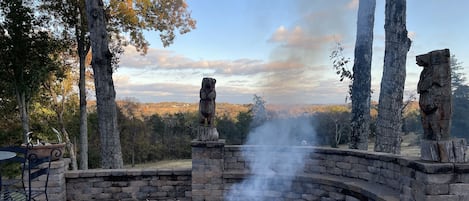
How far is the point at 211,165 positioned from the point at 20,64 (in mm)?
8644

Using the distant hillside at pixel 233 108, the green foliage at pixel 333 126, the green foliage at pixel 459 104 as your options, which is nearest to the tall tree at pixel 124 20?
the distant hillside at pixel 233 108

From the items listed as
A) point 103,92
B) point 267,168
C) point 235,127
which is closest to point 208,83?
point 267,168

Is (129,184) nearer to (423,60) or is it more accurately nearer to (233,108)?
(423,60)

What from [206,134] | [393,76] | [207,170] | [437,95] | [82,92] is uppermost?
[393,76]

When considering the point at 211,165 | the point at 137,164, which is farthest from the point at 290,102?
the point at 137,164

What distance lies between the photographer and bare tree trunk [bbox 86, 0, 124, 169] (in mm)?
7281

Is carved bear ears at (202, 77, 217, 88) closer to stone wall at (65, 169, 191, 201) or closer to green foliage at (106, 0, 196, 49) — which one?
stone wall at (65, 169, 191, 201)

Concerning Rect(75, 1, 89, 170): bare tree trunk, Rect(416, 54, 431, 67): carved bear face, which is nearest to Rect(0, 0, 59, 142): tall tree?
Rect(75, 1, 89, 170): bare tree trunk

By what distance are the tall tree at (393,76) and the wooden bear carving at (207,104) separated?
3.62 meters

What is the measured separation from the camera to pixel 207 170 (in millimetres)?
5578

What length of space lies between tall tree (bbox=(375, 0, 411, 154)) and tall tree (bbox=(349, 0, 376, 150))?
1.51 feet

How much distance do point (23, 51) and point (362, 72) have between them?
1036cm

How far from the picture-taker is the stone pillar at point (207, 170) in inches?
219

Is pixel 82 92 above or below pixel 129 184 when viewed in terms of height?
above
